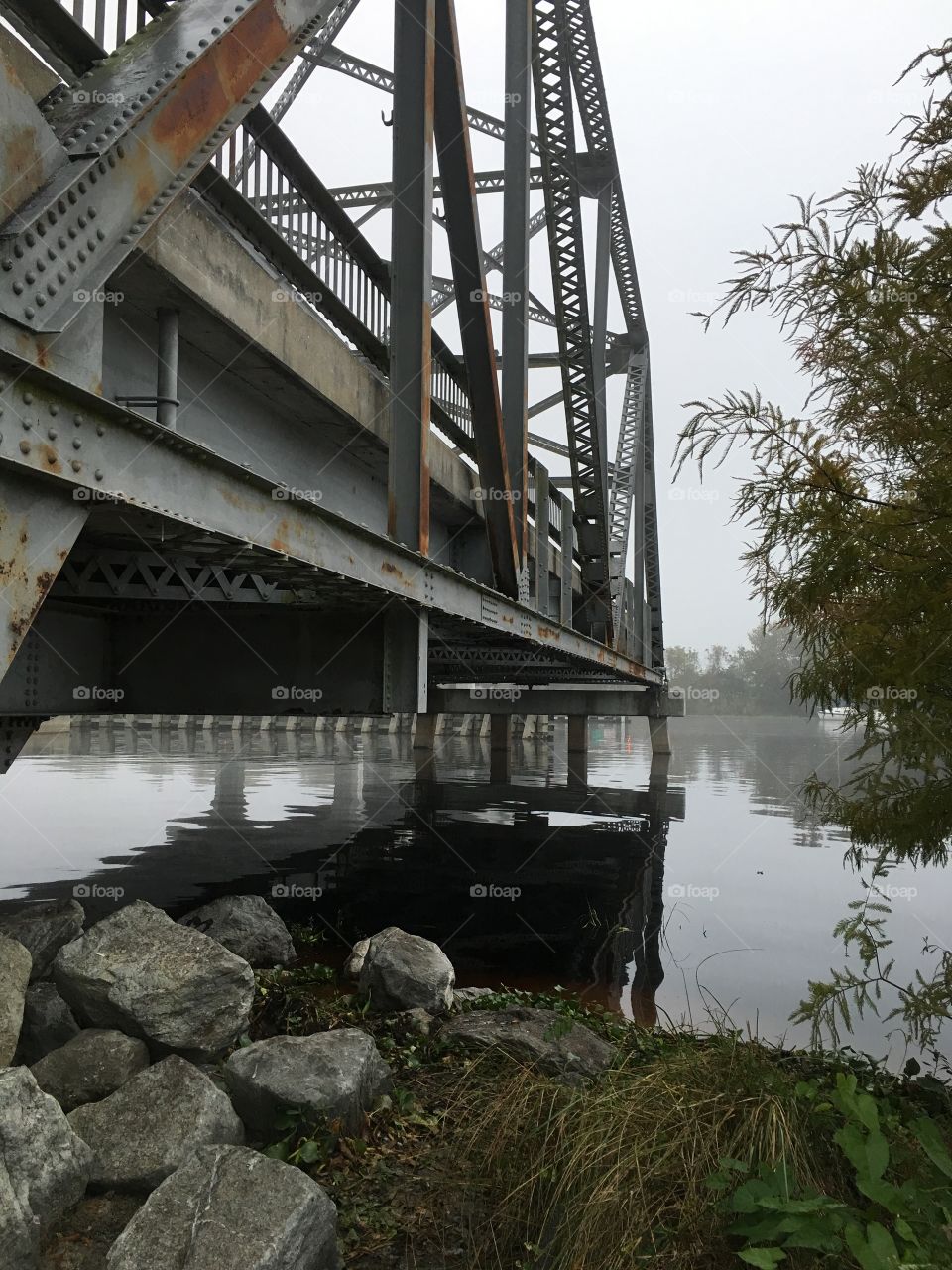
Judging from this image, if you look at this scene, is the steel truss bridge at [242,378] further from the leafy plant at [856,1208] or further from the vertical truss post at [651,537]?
the vertical truss post at [651,537]

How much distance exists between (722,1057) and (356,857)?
11.3 m

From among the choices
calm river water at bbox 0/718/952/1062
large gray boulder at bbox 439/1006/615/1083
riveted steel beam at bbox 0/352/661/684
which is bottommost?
calm river water at bbox 0/718/952/1062

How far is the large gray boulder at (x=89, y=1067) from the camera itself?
4199mm

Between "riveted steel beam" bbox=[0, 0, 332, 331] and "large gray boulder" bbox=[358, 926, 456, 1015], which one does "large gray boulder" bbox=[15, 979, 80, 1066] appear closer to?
"large gray boulder" bbox=[358, 926, 456, 1015]

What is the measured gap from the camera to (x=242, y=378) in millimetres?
7465

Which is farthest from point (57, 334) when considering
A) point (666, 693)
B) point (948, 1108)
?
point (666, 693)

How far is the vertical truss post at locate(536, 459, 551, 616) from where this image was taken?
557 inches

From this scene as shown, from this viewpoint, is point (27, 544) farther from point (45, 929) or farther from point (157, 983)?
point (45, 929)

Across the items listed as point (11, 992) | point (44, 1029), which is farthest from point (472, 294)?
point (11, 992)

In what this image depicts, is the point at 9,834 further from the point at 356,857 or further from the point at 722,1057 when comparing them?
the point at 722,1057

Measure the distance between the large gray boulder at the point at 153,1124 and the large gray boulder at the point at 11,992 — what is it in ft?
1.26

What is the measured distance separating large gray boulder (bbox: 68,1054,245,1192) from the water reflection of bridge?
15.6ft

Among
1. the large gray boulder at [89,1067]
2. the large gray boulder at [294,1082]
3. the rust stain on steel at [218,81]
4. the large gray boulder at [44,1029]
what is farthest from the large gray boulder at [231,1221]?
the rust stain on steel at [218,81]

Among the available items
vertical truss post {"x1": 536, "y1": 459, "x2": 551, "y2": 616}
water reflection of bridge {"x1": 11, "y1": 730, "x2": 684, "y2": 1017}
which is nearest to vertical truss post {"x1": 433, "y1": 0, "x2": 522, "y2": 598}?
vertical truss post {"x1": 536, "y1": 459, "x2": 551, "y2": 616}
